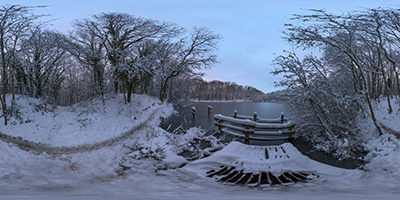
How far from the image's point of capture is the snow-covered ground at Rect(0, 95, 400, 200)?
465 centimetres

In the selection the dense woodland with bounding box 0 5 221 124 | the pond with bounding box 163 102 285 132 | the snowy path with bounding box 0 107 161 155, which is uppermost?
the dense woodland with bounding box 0 5 221 124

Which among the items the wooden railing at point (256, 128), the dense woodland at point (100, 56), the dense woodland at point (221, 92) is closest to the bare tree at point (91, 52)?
the dense woodland at point (100, 56)

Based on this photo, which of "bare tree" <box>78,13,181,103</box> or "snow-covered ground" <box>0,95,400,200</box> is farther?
"bare tree" <box>78,13,181,103</box>

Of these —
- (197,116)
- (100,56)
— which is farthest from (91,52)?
(197,116)

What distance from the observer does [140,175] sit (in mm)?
6469

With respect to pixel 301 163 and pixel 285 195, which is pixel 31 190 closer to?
pixel 285 195

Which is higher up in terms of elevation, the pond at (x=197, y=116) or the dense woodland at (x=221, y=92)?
the dense woodland at (x=221, y=92)

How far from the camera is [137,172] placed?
6.72 metres

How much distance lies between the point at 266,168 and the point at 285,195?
83.4 inches

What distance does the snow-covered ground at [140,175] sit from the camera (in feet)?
15.3

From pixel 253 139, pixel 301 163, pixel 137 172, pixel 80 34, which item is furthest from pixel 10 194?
pixel 80 34

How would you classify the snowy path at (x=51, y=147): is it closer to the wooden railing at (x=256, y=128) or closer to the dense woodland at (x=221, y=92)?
the wooden railing at (x=256, y=128)

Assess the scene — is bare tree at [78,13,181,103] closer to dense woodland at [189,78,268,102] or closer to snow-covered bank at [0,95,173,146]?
snow-covered bank at [0,95,173,146]

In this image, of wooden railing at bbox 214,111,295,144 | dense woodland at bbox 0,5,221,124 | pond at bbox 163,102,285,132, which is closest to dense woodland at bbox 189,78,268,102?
pond at bbox 163,102,285,132
